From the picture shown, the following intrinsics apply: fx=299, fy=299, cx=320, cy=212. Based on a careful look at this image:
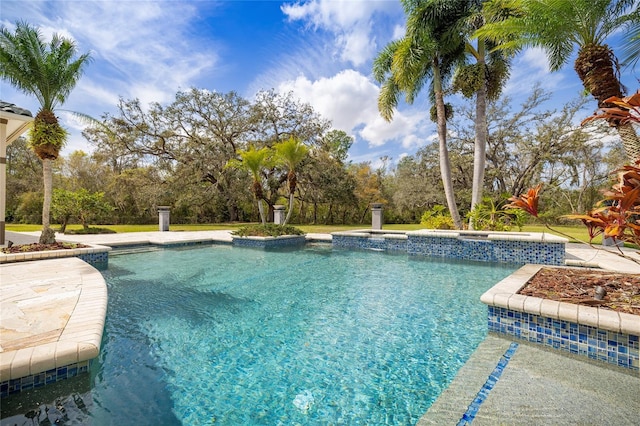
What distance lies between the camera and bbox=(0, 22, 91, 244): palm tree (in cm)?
695

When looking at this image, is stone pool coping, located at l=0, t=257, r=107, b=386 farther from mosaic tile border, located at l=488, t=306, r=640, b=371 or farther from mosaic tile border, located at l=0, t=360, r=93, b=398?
mosaic tile border, located at l=488, t=306, r=640, b=371

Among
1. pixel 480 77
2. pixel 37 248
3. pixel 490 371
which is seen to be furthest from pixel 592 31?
pixel 37 248

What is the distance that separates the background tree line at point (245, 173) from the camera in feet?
58.5


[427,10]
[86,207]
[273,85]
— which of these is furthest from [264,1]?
[273,85]

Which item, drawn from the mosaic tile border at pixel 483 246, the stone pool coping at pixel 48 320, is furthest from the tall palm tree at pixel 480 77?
the stone pool coping at pixel 48 320

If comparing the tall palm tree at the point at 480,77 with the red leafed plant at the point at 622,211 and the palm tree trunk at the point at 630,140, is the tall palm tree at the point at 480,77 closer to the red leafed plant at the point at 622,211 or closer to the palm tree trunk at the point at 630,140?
the palm tree trunk at the point at 630,140

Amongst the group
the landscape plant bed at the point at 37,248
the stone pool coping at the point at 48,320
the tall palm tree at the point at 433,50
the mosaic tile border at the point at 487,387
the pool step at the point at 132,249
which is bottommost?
the pool step at the point at 132,249

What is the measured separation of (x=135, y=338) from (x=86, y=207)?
44.5 feet

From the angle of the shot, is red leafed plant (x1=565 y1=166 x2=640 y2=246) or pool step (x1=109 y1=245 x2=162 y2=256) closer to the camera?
red leafed plant (x1=565 y1=166 x2=640 y2=246)

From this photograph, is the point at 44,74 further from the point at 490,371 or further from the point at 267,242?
the point at 490,371

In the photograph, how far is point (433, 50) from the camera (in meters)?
10.9

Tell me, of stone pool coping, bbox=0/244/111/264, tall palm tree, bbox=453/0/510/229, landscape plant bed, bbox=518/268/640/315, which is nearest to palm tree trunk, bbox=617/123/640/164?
landscape plant bed, bbox=518/268/640/315

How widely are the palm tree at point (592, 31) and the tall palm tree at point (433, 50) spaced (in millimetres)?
3157

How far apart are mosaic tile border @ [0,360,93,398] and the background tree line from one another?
19841 millimetres
